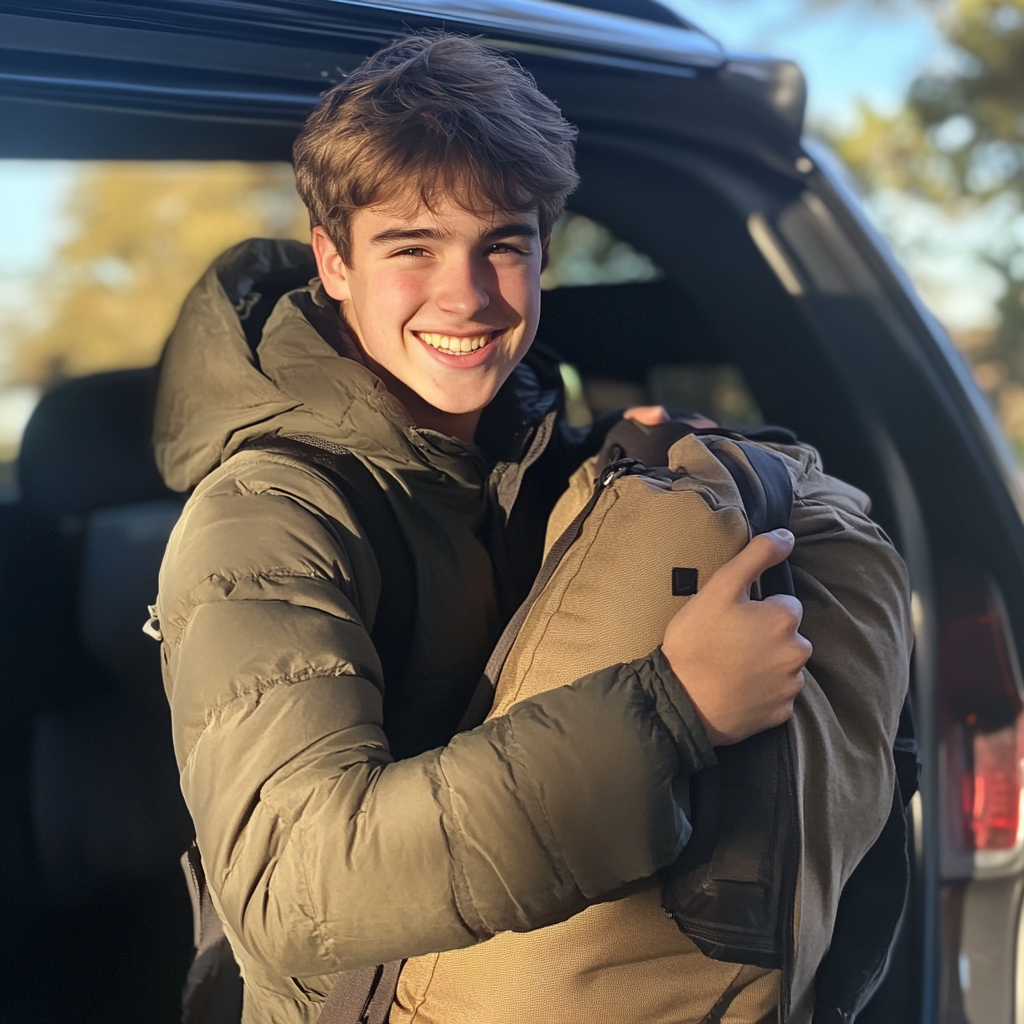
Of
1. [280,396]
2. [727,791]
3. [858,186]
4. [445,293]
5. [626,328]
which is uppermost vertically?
[858,186]

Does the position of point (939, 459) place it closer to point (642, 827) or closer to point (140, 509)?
point (642, 827)

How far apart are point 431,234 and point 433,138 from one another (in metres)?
0.11

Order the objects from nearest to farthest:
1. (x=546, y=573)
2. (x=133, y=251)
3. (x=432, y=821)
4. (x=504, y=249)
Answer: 1. (x=432, y=821)
2. (x=546, y=573)
3. (x=504, y=249)
4. (x=133, y=251)

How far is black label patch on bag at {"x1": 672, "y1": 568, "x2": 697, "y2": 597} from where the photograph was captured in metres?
1.17

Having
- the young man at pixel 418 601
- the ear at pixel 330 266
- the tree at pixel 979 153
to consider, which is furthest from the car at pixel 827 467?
the tree at pixel 979 153

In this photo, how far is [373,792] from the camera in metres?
1.03

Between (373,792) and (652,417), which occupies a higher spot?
(652,417)

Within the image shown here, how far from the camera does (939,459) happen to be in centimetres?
197

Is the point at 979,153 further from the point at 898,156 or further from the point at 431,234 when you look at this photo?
the point at 431,234

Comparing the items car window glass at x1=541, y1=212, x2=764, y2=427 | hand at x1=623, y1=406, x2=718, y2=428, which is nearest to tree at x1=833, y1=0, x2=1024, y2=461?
car window glass at x1=541, y1=212, x2=764, y2=427

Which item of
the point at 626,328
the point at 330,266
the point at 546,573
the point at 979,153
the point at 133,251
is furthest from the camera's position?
the point at 979,153

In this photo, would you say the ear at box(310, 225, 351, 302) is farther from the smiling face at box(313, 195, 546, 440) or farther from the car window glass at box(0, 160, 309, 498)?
the car window glass at box(0, 160, 309, 498)

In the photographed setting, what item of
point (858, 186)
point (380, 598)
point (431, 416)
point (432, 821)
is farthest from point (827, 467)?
point (858, 186)

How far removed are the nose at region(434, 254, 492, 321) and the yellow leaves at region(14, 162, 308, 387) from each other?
604mm
